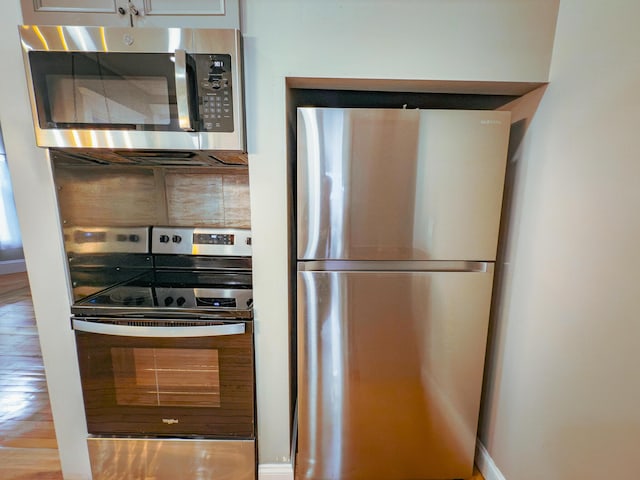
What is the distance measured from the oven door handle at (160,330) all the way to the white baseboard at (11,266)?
547 cm

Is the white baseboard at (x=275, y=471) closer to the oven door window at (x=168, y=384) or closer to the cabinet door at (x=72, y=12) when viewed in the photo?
the oven door window at (x=168, y=384)

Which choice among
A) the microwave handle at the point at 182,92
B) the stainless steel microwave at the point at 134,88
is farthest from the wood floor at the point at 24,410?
the microwave handle at the point at 182,92

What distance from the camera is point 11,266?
4805 mm

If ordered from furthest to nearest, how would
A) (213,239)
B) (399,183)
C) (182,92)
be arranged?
(213,239) < (399,183) < (182,92)

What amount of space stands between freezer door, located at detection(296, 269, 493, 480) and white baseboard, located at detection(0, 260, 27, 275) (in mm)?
6099

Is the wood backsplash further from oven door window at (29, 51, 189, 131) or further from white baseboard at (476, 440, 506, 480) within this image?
white baseboard at (476, 440, 506, 480)

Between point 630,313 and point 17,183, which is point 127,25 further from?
point 630,313

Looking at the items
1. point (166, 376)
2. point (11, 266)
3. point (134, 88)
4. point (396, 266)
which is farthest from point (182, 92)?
point (11, 266)

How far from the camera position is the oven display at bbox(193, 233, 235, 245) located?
5.03 ft

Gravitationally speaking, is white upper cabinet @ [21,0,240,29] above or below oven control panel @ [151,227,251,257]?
above

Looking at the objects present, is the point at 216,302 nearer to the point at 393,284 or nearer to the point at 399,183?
the point at 393,284

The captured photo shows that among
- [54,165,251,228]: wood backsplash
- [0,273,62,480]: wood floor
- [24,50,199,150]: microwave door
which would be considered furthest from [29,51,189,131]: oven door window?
[0,273,62,480]: wood floor

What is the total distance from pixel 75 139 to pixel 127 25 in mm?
440

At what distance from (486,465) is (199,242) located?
5.96 feet
